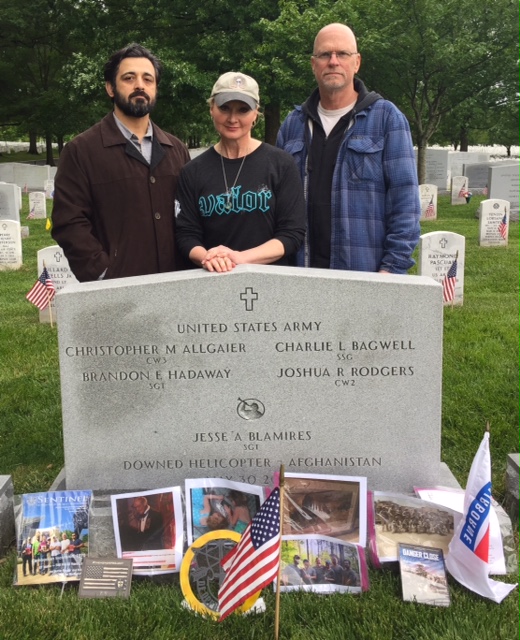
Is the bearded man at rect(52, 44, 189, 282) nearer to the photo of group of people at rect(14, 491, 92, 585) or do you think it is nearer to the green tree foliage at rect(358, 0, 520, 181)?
the photo of group of people at rect(14, 491, 92, 585)

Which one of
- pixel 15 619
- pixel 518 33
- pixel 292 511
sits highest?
pixel 518 33

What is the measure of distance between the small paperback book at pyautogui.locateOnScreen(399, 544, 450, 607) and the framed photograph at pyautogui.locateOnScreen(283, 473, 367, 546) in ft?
0.74

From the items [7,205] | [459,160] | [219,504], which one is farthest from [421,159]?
[219,504]

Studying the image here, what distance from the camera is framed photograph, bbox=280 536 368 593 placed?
10.4 feet

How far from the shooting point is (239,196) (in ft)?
11.8

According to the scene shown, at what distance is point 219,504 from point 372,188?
1859 mm

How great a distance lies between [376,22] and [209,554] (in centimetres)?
1929

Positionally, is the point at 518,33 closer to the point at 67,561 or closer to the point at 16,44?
the point at 67,561

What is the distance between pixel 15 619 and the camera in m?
2.95

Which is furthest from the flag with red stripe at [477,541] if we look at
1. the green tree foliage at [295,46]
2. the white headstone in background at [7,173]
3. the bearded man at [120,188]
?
the white headstone in background at [7,173]

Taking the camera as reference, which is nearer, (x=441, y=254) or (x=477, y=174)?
(x=441, y=254)

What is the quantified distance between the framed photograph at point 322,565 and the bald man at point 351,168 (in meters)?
1.52

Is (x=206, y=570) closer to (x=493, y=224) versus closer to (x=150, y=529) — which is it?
(x=150, y=529)

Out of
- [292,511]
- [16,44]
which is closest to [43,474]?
[292,511]
